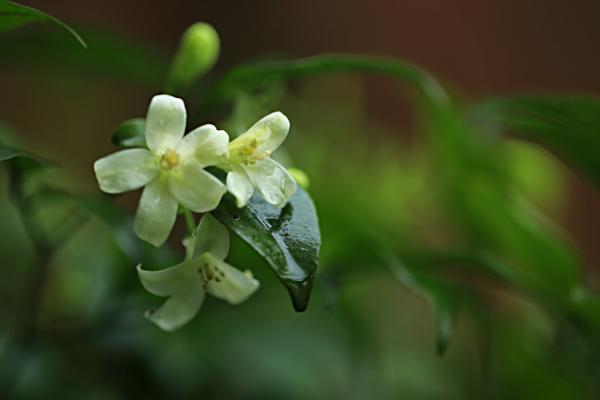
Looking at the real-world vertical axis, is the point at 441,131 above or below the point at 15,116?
above

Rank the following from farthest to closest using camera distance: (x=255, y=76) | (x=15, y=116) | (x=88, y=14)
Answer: (x=88, y=14)
(x=15, y=116)
(x=255, y=76)

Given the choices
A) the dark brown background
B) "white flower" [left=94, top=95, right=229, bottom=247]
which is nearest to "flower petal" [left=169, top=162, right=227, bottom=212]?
"white flower" [left=94, top=95, right=229, bottom=247]

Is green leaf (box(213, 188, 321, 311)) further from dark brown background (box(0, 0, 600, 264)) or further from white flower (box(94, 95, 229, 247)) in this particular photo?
dark brown background (box(0, 0, 600, 264))

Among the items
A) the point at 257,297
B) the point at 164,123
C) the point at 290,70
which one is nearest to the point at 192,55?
the point at 290,70

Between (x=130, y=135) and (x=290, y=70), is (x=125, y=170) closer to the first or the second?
(x=130, y=135)

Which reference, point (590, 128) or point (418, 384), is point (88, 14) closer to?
point (418, 384)

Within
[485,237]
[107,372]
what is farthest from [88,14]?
[485,237]

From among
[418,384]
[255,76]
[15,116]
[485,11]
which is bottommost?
[15,116]
